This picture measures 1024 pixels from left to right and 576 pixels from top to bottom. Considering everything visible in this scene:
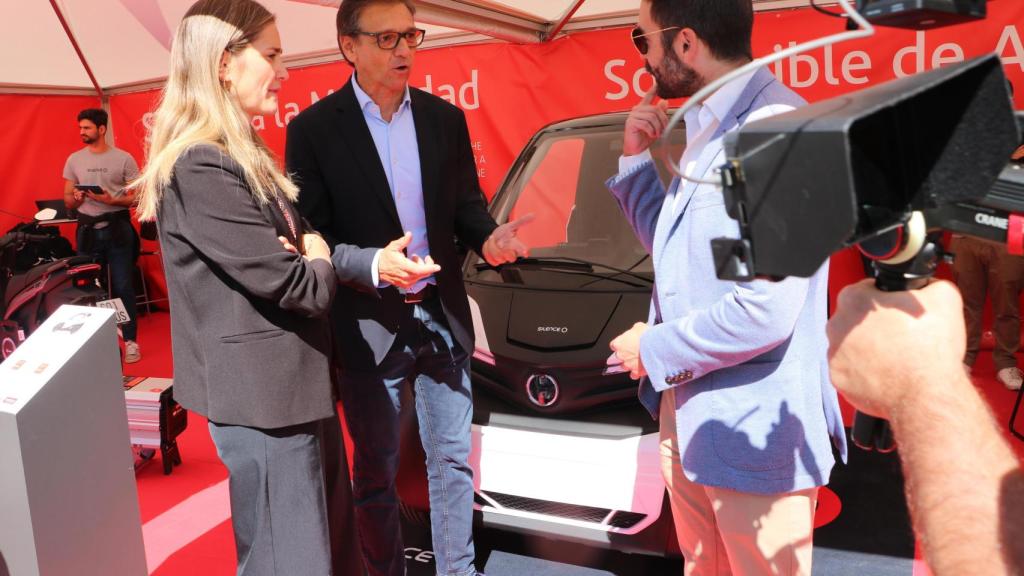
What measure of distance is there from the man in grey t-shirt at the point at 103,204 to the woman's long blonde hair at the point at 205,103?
18.1 feet

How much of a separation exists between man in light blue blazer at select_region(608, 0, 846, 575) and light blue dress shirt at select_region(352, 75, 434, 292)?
1164 millimetres

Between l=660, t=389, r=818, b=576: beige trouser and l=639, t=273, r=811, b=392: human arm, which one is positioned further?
l=660, t=389, r=818, b=576: beige trouser

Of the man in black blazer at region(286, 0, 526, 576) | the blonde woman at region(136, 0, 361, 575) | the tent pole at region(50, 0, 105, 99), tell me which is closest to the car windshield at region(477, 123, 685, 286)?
the man in black blazer at region(286, 0, 526, 576)

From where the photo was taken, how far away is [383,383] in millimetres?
2811

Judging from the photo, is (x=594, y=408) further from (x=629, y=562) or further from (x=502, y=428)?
(x=629, y=562)

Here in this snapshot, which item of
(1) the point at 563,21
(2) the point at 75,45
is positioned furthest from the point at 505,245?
(2) the point at 75,45

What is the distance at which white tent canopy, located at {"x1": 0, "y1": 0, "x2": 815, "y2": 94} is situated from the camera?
5594 mm

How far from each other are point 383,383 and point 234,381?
79 centimetres

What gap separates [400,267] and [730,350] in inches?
43.7

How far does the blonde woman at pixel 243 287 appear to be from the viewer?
2.02m

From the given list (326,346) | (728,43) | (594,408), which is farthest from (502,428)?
(728,43)

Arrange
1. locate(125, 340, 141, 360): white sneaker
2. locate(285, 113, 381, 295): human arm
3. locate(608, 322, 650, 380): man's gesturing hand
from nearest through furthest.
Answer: locate(608, 322, 650, 380): man's gesturing hand, locate(285, 113, 381, 295): human arm, locate(125, 340, 141, 360): white sneaker

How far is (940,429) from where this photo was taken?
0.93 m

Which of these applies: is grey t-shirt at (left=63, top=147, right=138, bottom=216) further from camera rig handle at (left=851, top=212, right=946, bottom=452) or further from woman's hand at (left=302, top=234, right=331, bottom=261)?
camera rig handle at (left=851, top=212, right=946, bottom=452)
